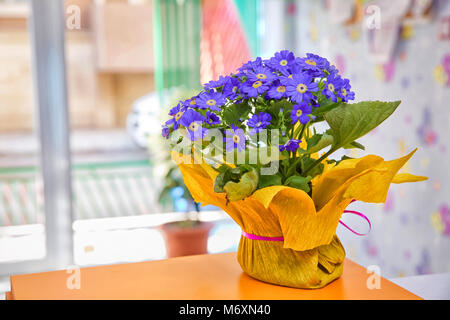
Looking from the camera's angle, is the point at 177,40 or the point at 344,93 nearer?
the point at 344,93

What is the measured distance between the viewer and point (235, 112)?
31.6 inches

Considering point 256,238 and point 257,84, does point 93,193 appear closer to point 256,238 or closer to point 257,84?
point 256,238

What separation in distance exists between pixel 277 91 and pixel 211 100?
104mm

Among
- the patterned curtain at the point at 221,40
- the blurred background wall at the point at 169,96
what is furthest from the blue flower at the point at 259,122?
the patterned curtain at the point at 221,40

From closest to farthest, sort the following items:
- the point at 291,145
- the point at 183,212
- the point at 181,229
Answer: the point at 291,145, the point at 181,229, the point at 183,212

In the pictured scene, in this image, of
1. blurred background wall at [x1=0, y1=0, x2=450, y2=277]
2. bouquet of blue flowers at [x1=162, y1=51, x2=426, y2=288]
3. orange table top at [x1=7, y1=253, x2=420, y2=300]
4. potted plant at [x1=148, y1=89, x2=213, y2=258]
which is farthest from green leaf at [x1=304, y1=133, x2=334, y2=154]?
potted plant at [x1=148, y1=89, x2=213, y2=258]

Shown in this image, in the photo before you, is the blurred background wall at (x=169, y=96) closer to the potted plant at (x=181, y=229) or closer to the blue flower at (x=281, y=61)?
the potted plant at (x=181, y=229)

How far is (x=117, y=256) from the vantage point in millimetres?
2846

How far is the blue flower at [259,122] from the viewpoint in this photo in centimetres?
77

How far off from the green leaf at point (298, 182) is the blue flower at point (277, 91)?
0.13 metres

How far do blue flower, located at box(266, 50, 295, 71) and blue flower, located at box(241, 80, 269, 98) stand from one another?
0.14 feet

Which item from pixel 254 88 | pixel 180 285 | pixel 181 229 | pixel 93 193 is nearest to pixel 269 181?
pixel 254 88
